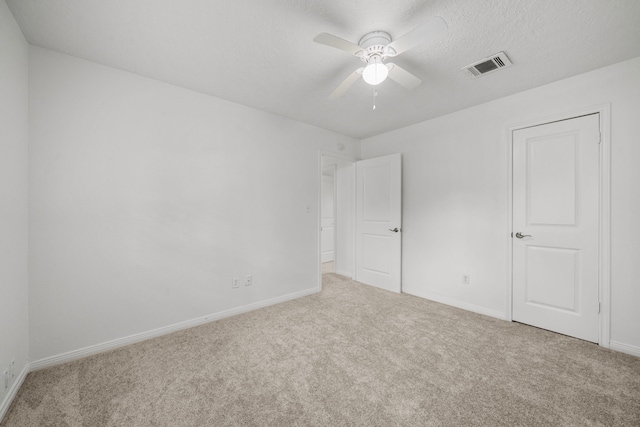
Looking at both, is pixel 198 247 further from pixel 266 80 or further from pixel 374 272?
pixel 374 272

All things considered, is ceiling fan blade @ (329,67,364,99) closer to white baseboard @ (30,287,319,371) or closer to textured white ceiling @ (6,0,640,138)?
textured white ceiling @ (6,0,640,138)

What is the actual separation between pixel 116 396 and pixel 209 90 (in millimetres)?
2672

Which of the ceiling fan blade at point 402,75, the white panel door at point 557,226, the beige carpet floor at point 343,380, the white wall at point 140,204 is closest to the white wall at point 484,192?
the white panel door at point 557,226

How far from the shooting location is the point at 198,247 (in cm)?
264

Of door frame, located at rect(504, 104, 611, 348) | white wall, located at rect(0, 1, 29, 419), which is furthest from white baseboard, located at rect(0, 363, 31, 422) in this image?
door frame, located at rect(504, 104, 611, 348)

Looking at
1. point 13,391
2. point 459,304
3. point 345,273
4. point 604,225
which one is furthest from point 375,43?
point 345,273

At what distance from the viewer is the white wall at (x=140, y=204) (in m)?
1.92

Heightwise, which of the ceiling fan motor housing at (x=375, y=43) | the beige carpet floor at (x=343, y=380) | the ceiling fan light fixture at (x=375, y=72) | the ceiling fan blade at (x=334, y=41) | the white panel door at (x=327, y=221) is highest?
the ceiling fan motor housing at (x=375, y=43)

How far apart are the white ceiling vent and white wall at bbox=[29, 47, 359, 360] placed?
2150 mm

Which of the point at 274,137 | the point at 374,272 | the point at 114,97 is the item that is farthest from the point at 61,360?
the point at 374,272

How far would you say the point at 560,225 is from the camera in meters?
2.42

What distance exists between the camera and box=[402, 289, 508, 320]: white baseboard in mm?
2791

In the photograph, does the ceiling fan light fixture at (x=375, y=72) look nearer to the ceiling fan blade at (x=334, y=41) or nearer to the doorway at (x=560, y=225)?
the ceiling fan blade at (x=334, y=41)

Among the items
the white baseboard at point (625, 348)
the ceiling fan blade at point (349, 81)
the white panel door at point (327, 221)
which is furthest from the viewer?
the white panel door at point (327, 221)
